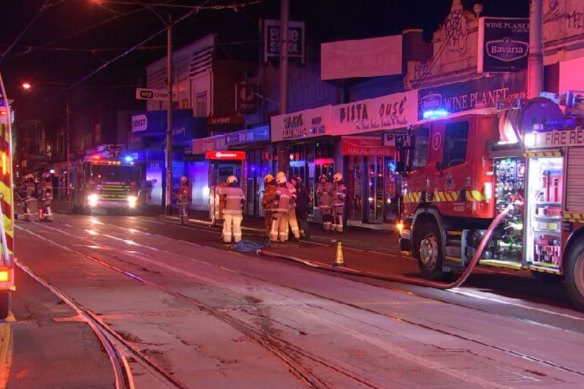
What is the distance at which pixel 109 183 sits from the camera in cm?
3303

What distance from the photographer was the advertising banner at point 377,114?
1850 centimetres

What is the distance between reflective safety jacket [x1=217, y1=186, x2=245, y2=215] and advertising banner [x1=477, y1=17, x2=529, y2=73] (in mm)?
6573

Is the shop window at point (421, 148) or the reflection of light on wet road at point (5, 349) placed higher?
the shop window at point (421, 148)

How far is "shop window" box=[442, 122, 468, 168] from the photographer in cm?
1133

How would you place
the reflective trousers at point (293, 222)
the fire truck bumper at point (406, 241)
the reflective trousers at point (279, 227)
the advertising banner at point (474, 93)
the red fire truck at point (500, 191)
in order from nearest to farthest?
1. the red fire truck at point (500, 191)
2. the fire truck bumper at point (406, 241)
3. the advertising banner at point (474, 93)
4. the reflective trousers at point (279, 227)
5. the reflective trousers at point (293, 222)

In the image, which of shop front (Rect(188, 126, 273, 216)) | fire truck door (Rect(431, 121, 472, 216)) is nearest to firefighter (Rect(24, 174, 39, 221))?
shop front (Rect(188, 126, 273, 216))

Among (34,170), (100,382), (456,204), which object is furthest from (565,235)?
(34,170)

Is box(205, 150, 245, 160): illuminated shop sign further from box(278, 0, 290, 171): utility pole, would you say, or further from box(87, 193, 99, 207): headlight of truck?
box(278, 0, 290, 171): utility pole

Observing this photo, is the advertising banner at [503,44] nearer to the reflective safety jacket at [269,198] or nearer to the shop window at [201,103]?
the reflective safety jacket at [269,198]

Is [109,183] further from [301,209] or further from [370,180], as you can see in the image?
[301,209]

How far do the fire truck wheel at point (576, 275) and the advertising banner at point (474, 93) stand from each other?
7087 millimetres

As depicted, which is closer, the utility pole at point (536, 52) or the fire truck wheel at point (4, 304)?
the fire truck wheel at point (4, 304)

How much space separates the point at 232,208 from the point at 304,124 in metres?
7.23

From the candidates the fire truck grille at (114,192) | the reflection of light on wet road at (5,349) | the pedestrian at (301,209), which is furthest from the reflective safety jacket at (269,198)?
the fire truck grille at (114,192)
